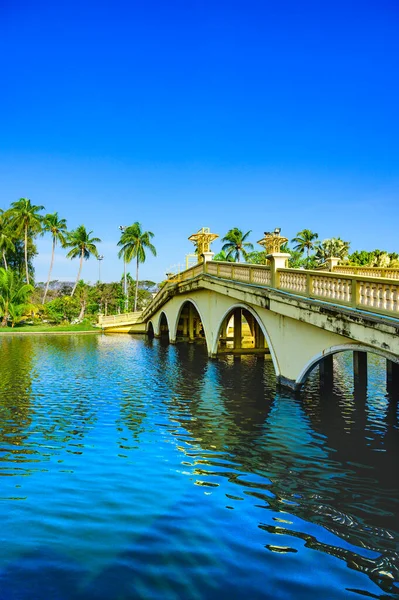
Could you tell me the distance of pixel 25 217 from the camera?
187 ft

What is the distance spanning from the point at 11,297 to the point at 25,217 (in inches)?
517

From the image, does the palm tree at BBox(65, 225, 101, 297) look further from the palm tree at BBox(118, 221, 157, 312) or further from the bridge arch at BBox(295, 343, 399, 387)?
the bridge arch at BBox(295, 343, 399, 387)

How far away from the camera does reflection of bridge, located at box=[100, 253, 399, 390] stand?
9602 mm

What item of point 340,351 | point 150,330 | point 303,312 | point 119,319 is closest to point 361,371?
point 303,312

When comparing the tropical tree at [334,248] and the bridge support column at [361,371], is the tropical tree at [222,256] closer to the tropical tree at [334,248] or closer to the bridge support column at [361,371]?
the tropical tree at [334,248]

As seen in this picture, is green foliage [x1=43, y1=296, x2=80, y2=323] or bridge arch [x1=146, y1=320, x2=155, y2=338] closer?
bridge arch [x1=146, y1=320, x2=155, y2=338]

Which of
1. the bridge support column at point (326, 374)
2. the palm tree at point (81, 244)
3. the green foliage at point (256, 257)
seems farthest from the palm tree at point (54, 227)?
the bridge support column at point (326, 374)

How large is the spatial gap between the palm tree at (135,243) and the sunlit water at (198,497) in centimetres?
4662

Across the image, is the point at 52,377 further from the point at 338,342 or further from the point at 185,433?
the point at 338,342

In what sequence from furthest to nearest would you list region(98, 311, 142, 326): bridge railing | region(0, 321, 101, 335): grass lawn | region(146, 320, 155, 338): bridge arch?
1. region(98, 311, 142, 326): bridge railing
2. region(146, 320, 155, 338): bridge arch
3. region(0, 321, 101, 335): grass lawn

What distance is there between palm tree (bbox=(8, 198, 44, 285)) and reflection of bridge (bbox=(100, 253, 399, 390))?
37.6 meters

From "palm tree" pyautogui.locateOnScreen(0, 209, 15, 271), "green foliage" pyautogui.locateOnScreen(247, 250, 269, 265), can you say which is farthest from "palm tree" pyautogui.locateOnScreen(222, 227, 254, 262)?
"palm tree" pyautogui.locateOnScreen(0, 209, 15, 271)

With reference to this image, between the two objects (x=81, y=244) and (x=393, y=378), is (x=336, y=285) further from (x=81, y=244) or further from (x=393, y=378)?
(x=81, y=244)

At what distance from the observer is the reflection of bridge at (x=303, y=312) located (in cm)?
960
